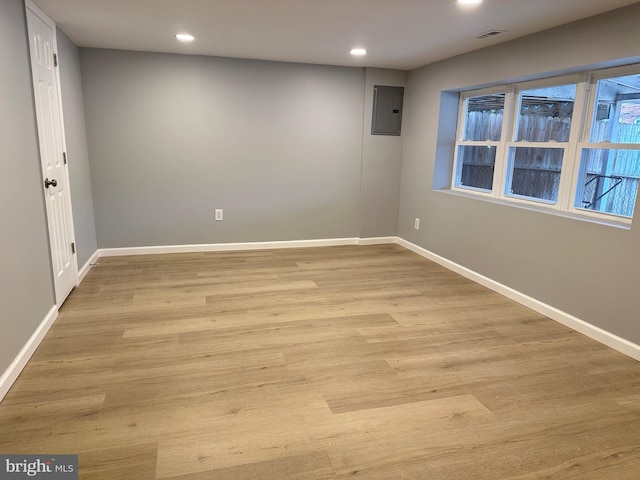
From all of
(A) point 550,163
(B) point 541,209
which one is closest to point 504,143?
(A) point 550,163

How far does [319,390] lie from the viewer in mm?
2256

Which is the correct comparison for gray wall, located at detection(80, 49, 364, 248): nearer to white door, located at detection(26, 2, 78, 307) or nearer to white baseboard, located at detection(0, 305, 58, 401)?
white door, located at detection(26, 2, 78, 307)

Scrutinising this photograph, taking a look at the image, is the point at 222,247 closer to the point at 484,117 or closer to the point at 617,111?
the point at 484,117

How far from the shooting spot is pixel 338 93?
4973mm

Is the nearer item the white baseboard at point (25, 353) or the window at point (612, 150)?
the white baseboard at point (25, 353)

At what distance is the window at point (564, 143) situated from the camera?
2971 mm

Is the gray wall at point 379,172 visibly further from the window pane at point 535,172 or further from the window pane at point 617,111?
the window pane at point 617,111

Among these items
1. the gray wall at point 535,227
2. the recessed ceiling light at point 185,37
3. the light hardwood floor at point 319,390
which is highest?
the recessed ceiling light at point 185,37

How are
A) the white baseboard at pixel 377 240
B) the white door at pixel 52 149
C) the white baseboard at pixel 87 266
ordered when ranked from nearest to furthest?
1. the white door at pixel 52 149
2. the white baseboard at pixel 87 266
3. the white baseboard at pixel 377 240

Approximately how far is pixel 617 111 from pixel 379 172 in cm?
263

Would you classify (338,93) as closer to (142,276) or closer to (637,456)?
(142,276)

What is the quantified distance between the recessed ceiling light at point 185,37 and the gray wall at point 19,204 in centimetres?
121

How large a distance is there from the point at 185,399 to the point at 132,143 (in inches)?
127

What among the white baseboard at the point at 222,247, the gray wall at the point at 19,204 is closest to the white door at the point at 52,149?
the gray wall at the point at 19,204
